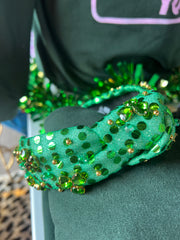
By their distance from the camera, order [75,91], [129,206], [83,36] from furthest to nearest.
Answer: [75,91], [83,36], [129,206]

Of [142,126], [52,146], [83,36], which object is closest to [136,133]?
[142,126]

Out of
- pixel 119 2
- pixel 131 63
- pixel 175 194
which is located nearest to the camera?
pixel 175 194

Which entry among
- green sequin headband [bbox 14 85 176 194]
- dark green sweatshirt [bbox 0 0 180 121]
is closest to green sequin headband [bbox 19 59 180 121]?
dark green sweatshirt [bbox 0 0 180 121]

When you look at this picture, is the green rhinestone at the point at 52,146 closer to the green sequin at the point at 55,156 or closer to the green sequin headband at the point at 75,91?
the green sequin at the point at 55,156

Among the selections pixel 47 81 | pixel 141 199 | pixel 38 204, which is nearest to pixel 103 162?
pixel 141 199

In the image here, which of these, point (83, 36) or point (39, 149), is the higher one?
point (83, 36)

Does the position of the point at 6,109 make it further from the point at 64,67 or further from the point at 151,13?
the point at 151,13

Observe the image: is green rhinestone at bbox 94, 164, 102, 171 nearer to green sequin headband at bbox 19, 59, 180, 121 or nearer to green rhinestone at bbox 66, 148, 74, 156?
green rhinestone at bbox 66, 148, 74, 156

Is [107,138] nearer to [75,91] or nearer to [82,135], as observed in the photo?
[82,135]
